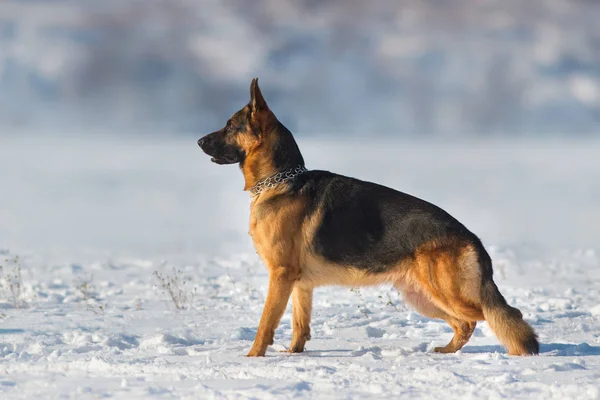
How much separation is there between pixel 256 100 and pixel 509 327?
3.30 meters

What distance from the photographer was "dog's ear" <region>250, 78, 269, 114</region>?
728 centimetres

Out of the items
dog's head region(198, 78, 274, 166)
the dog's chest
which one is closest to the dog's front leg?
the dog's chest

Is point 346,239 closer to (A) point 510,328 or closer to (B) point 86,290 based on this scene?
(A) point 510,328

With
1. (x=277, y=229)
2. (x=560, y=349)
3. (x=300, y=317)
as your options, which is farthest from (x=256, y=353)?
(x=560, y=349)

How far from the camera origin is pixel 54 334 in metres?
8.51

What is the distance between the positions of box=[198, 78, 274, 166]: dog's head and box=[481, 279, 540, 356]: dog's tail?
2.71 meters

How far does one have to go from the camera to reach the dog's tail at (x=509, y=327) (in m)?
6.91

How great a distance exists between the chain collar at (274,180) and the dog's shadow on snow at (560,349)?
99.8 inches

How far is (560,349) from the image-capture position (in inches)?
294

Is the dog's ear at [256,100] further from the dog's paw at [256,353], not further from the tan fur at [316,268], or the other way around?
the dog's paw at [256,353]

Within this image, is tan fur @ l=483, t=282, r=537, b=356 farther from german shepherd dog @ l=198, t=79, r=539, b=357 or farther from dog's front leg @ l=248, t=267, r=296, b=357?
dog's front leg @ l=248, t=267, r=296, b=357

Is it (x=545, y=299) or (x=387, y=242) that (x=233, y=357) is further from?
(x=545, y=299)

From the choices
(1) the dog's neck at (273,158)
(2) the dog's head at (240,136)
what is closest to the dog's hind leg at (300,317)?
(1) the dog's neck at (273,158)

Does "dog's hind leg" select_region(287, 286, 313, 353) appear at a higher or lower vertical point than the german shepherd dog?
lower
